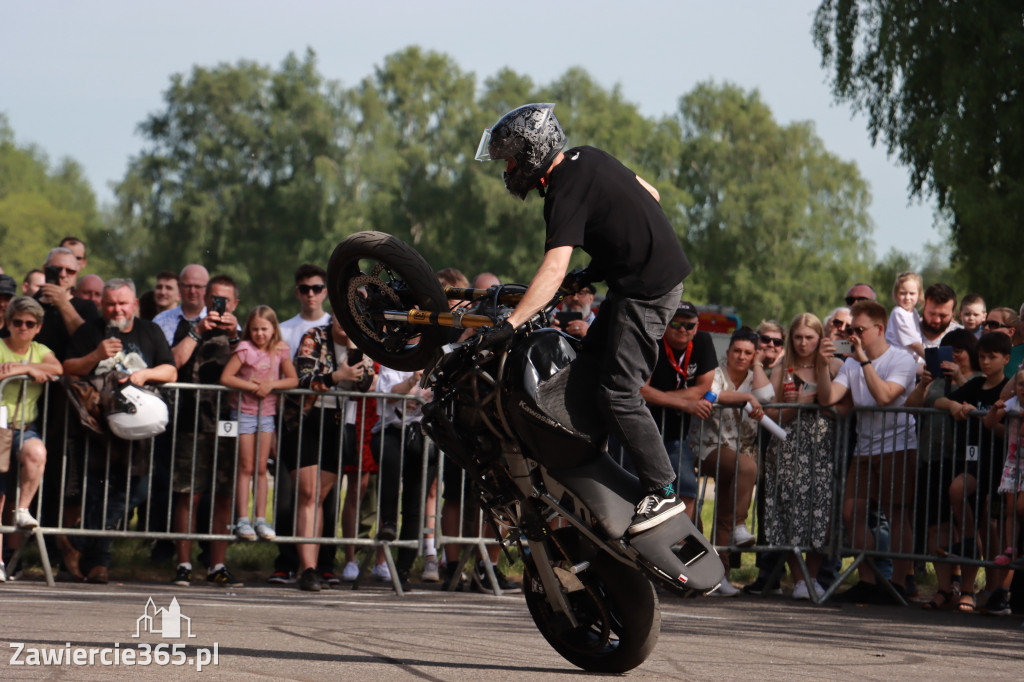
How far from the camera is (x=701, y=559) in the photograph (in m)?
5.60

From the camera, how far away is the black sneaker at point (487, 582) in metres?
9.96

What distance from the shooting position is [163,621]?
23.3 ft

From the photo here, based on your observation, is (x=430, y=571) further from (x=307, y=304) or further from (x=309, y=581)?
(x=307, y=304)

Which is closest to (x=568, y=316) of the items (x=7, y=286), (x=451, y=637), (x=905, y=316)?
(x=451, y=637)

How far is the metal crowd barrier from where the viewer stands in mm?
9648

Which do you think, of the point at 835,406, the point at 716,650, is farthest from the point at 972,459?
the point at 716,650

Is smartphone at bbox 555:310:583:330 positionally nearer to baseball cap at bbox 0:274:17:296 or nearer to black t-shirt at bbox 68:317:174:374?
black t-shirt at bbox 68:317:174:374

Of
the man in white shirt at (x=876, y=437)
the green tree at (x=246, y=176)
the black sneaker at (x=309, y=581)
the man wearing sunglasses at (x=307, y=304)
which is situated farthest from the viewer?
the green tree at (x=246, y=176)

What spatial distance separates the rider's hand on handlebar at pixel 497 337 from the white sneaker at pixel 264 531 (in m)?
4.49

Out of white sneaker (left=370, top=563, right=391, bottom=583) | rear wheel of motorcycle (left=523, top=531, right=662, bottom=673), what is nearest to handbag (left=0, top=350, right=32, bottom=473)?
white sneaker (left=370, top=563, right=391, bottom=583)

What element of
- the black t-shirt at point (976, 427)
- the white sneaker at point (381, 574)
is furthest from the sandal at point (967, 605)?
the white sneaker at point (381, 574)

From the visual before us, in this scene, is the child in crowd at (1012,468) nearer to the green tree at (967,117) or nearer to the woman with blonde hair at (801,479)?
the woman with blonde hair at (801,479)

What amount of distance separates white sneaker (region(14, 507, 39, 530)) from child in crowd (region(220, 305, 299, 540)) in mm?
1354

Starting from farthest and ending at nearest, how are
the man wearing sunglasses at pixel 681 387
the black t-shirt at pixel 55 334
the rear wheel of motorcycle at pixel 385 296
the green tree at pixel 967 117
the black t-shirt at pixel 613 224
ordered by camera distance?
the green tree at pixel 967 117, the black t-shirt at pixel 55 334, the man wearing sunglasses at pixel 681 387, the rear wheel of motorcycle at pixel 385 296, the black t-shirt at pixel 613 224
